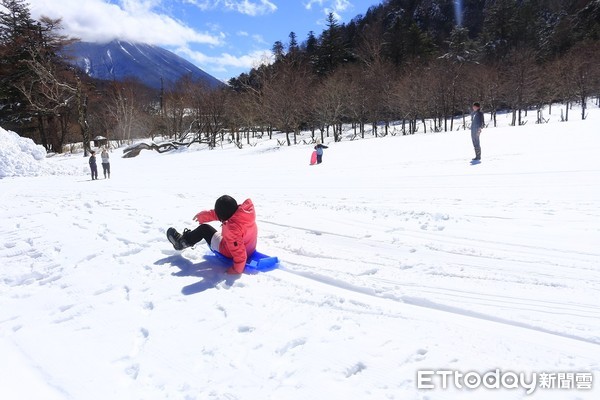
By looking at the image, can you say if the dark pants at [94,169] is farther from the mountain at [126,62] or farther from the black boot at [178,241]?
the mountain at [126,62]

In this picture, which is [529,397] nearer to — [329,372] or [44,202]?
[329,372]

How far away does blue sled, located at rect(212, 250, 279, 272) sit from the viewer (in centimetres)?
426

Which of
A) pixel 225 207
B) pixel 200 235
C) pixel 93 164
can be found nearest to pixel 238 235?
pixel 225 207

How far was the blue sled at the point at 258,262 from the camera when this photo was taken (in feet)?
14.0

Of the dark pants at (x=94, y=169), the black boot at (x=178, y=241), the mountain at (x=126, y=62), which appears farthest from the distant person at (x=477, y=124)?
the mountain at (x=126, y=62)

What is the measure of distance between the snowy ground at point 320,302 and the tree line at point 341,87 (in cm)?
2706

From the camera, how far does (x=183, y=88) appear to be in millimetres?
48000

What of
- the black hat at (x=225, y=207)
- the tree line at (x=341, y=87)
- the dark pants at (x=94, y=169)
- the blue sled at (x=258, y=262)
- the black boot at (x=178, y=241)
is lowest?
the blue sled at (x=258, y=262)

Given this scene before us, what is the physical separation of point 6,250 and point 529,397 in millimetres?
6802

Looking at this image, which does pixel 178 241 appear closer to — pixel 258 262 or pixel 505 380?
pixel 258 262

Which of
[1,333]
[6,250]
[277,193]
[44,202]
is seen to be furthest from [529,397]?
[44,202]

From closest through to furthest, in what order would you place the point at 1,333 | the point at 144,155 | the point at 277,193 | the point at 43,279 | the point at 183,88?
the point at 1,333 < the point at 43,279 < the point at 277,193 < the point at 144,155 < the point at 183,88

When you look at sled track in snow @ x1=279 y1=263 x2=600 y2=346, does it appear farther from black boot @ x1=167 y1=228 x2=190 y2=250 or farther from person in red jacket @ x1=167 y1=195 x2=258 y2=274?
black boot @ x1=167 y1=228 x2=190 y2=250

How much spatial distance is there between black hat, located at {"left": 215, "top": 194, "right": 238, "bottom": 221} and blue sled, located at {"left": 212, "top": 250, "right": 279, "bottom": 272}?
0.59 m
